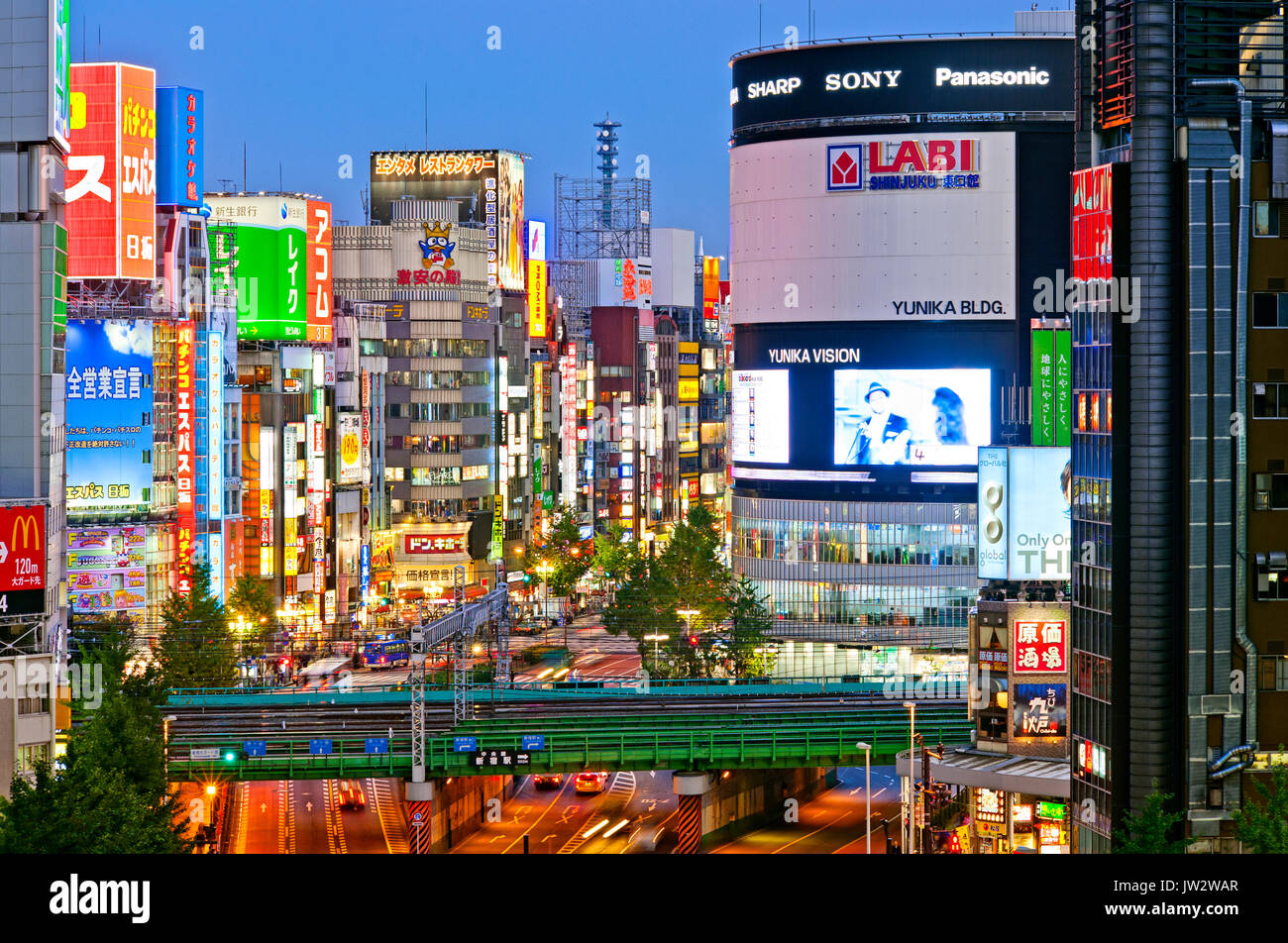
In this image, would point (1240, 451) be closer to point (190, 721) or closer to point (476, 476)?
point (190, 721)

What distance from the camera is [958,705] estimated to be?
7488 cm

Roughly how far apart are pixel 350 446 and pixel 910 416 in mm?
35119

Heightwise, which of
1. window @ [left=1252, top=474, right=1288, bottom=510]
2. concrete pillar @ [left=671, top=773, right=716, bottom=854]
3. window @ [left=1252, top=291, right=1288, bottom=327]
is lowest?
concrete pillar @ [left=671, top=773, right=716, bottom=854]

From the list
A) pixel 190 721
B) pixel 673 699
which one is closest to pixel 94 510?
pixel 190 721

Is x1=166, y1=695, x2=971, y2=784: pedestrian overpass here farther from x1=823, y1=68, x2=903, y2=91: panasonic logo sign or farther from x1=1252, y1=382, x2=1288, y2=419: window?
x1=823, y1=68, x2=903, y2=91: panasonic logo sign

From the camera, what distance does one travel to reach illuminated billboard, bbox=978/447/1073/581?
228 feet

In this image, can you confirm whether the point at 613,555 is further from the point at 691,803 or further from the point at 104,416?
the point at 691,803

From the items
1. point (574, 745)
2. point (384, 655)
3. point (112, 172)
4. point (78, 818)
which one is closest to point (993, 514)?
point (574, 745)

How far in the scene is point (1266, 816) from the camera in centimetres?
3688

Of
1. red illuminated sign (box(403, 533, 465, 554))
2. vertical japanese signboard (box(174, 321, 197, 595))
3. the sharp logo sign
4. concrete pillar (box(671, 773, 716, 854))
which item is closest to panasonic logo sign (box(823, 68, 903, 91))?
→ the sharp logo sign

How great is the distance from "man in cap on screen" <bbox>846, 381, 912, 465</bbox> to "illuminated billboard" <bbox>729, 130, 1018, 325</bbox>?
4.71 metres

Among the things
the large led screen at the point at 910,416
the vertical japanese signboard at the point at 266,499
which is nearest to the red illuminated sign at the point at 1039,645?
the large led screen at the point at 910,416

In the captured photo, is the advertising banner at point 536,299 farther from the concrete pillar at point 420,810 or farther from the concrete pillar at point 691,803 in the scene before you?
the concrete pillar at point 420,810

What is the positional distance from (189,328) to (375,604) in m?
31.4
